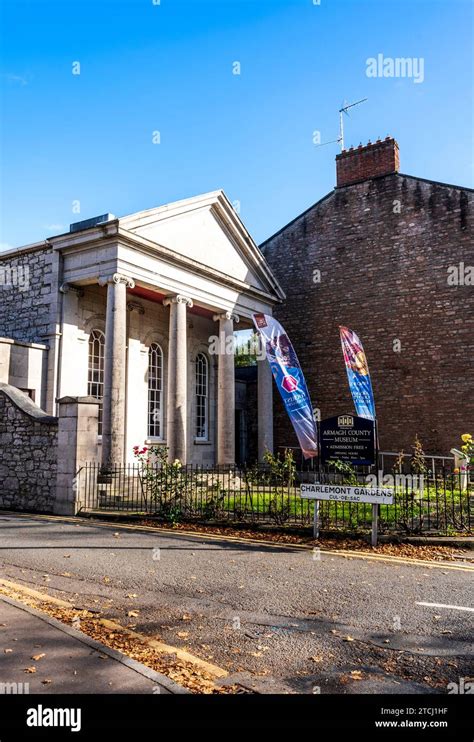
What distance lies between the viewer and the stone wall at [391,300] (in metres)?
20.8

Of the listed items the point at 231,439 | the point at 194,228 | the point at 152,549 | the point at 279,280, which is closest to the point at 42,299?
the point at 194,228

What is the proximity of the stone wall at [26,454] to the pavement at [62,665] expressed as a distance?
8581 mm

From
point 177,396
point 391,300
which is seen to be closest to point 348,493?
point 177,396

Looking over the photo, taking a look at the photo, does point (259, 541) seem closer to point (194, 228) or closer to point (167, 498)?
point (167, 498)

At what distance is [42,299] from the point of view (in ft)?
55.0

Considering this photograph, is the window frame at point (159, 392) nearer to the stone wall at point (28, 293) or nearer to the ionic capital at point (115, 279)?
the stone wall at point (28, 293)

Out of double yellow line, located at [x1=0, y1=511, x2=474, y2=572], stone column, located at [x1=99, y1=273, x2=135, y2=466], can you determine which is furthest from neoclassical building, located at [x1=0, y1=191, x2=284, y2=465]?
double yellow line, located at [x1=0, y1=511, x2=474, y2=572]

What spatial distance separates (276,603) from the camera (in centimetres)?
603

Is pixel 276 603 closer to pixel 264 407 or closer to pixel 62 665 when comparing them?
pixel 62 665

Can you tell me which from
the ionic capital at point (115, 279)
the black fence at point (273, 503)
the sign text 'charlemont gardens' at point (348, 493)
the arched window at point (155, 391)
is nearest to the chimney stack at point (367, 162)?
the arched window at point (155, 391)

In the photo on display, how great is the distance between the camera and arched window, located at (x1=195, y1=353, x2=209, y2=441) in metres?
23.0

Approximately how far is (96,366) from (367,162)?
1454 centimetres

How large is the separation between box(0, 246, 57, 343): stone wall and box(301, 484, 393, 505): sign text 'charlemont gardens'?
33.2 feet
